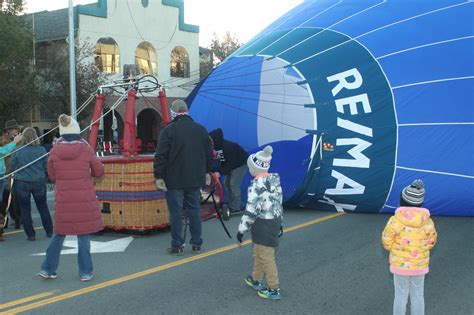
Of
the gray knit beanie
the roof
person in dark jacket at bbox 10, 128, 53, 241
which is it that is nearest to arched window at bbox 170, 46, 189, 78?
the roof

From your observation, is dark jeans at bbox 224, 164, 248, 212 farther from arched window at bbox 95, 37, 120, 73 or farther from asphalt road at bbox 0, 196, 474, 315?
arched window at bbox 95, 37, 120, 73

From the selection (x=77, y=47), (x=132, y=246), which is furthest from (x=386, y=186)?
(x=77, y=47)

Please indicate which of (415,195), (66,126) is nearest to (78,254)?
(66,126)

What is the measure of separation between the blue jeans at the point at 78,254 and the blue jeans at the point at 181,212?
1.26 m

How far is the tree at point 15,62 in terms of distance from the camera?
65.5 ft

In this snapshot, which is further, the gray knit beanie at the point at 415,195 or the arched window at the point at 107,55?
the arched window at the point at 107,55

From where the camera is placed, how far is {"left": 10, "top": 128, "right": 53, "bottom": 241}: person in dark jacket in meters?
7.45

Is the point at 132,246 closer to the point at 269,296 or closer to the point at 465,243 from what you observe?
the point at 269,296

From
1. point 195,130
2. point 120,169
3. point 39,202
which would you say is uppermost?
point 195,130

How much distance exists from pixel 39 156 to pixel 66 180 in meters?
2.51

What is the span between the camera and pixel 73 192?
5328mm

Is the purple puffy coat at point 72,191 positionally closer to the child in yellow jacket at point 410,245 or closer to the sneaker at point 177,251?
the sneaker at point 177,251

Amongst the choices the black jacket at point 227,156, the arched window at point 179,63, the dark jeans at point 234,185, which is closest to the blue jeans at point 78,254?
the black jacket at point 227,156

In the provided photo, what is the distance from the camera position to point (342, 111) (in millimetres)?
8930
